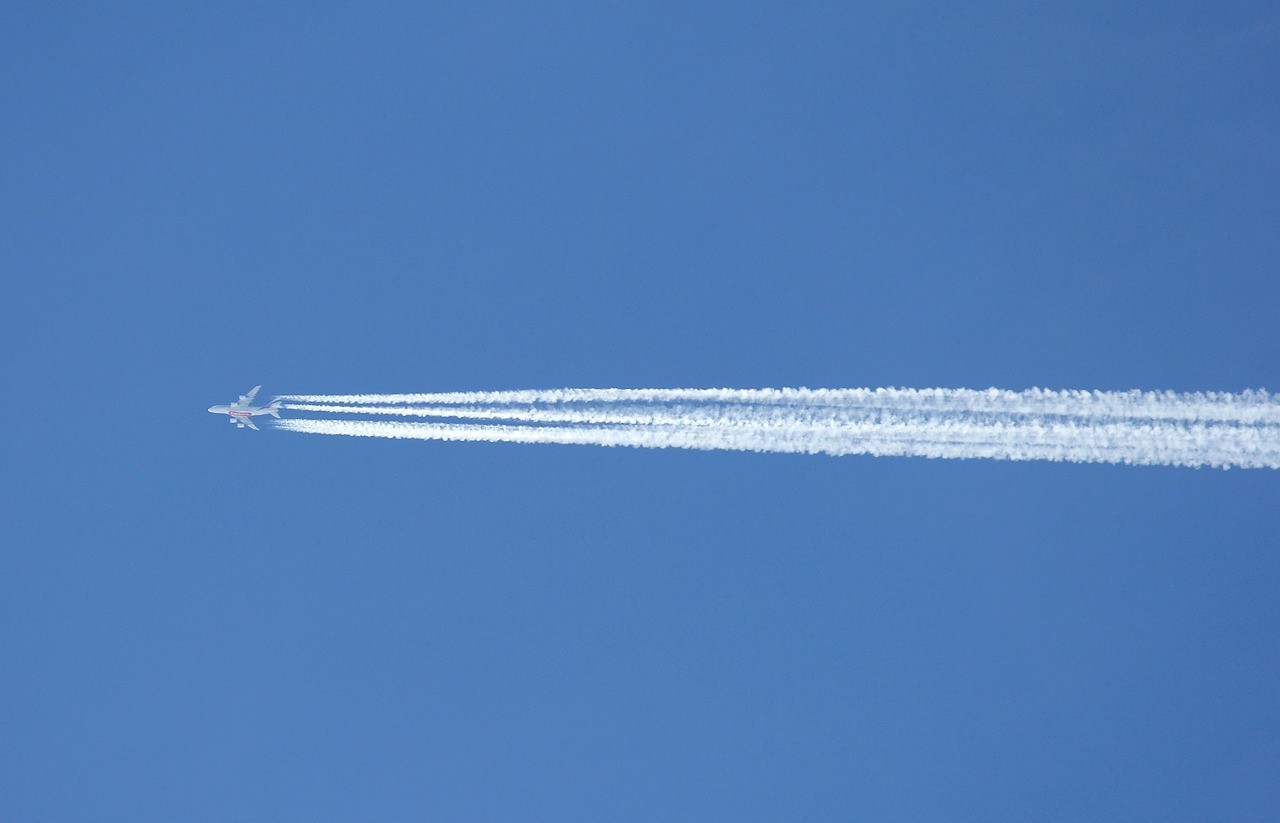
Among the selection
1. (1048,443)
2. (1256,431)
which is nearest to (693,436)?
(1048,443)

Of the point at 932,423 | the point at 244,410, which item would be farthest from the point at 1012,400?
the point at 244,410

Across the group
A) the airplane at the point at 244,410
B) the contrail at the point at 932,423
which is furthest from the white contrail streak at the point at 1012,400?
the airplane at the point at 244,410

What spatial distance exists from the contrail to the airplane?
32.7 feet

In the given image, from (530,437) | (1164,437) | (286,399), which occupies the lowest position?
(1164,437)

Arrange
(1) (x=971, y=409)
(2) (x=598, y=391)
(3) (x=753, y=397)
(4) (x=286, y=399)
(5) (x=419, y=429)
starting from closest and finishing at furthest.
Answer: (1) (x=971, y=409)
(3) (x=753, y=397)
(2) (x=598, y=391)
(5) (x=419, y=429)
(4) (x=286, y=399)

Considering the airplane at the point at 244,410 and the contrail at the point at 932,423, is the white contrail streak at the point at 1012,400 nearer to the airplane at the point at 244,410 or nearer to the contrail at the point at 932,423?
the contrail at the point at 932,423

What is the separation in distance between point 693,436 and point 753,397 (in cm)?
182

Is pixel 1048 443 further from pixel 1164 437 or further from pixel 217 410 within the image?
pixel 217 410

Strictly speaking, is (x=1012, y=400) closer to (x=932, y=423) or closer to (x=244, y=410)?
(x=932, y=423)

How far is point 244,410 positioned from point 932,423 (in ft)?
77.8

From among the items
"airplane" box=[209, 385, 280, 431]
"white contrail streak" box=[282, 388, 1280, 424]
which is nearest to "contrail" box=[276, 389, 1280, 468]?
"white contrail streak" box=[282, 388, 1280, 424]

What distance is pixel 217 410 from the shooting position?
3319 centimetres

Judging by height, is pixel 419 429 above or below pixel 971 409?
above

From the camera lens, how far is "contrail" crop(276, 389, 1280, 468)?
20.0 metres
